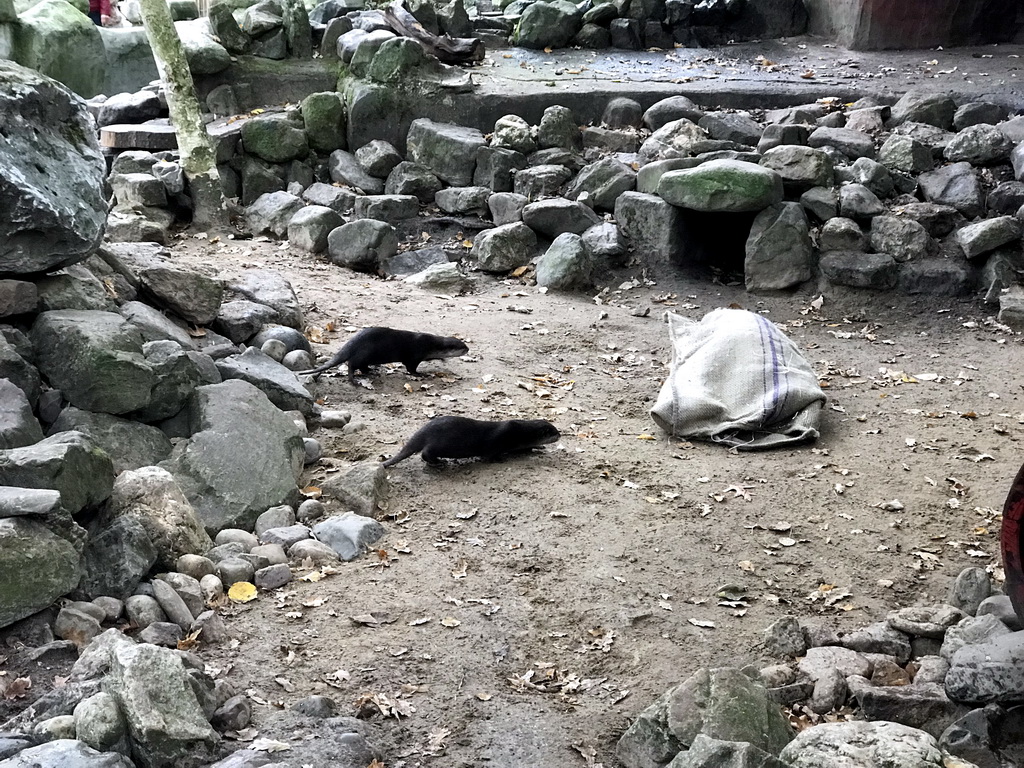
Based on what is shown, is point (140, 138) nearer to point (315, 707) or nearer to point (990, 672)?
point (315, 707)

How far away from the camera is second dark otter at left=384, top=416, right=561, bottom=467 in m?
5.29

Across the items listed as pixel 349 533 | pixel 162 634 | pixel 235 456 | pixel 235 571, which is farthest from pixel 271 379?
pixel 162 634

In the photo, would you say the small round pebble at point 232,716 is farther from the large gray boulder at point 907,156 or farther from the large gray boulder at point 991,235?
the large gray boulder at point 907,156

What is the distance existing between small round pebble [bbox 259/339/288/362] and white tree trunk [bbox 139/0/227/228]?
4383 millimetres

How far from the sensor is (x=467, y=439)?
534 cm

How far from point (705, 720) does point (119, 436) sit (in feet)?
10.4

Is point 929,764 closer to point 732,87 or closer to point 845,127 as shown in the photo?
point 845,127

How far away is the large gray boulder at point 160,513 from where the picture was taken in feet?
13.4

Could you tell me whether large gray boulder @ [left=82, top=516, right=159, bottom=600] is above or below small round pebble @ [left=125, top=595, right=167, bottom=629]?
above

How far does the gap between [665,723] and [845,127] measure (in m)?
8.31

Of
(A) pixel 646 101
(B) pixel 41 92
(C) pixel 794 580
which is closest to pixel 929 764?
(C) pixel 794 580

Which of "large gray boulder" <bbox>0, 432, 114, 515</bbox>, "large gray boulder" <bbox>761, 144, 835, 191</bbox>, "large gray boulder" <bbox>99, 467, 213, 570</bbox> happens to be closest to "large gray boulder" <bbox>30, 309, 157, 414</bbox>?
"large gray boulder" <bbox>99, 467, 213, 570</bbox>

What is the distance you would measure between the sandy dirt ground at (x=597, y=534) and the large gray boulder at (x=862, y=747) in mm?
642

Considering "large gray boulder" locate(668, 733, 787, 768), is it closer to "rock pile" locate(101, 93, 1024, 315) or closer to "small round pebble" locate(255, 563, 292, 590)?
"small round pebble" locate(255, 563, 292, 590)
